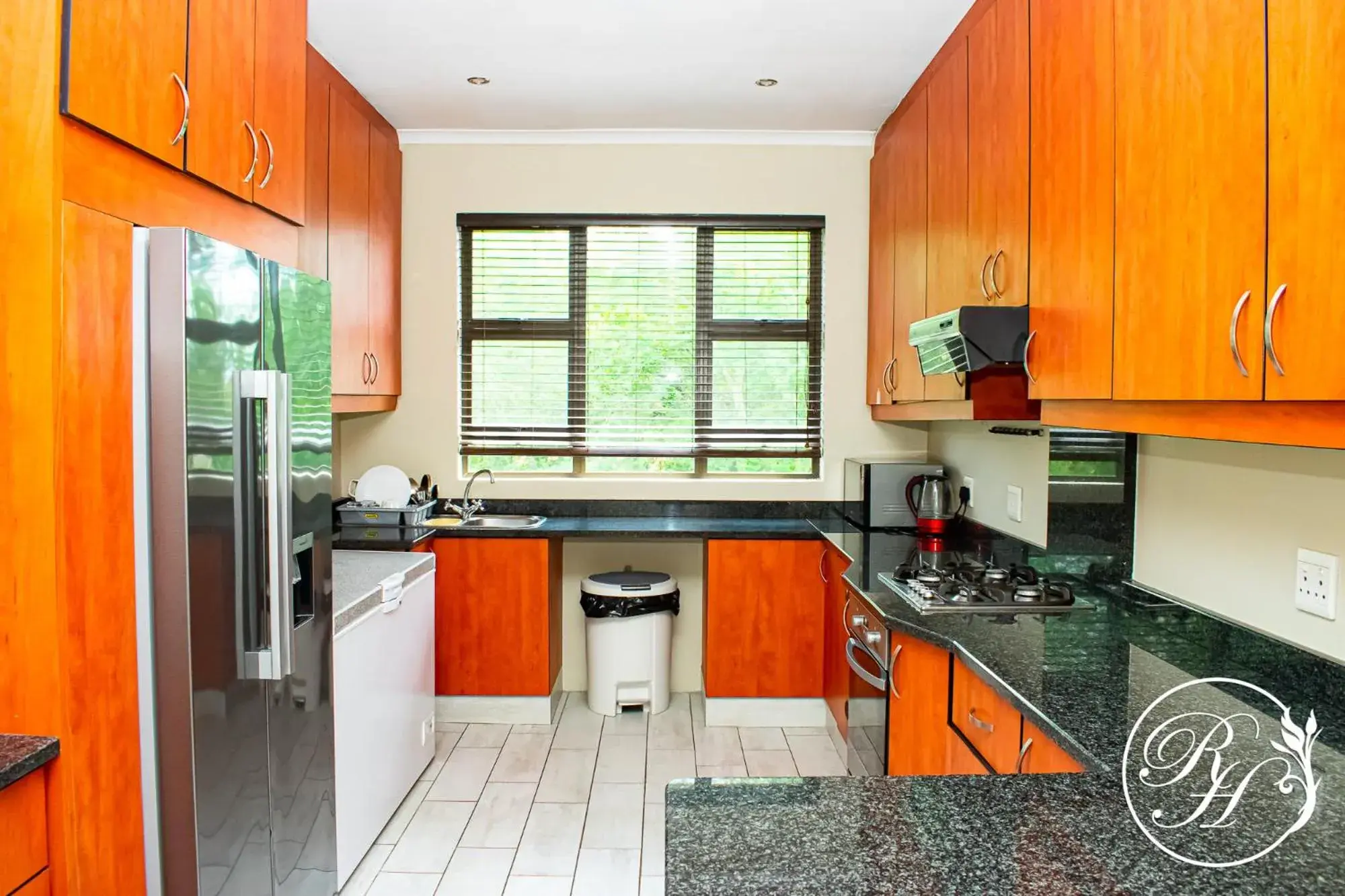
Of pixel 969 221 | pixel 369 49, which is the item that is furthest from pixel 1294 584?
pixel 369 49

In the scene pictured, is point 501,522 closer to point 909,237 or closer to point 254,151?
point 909,237

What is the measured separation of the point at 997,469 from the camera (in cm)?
325

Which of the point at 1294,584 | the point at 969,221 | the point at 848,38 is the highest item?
the point at 848,38

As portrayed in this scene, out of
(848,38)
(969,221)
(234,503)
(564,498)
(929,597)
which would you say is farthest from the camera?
(564,498)

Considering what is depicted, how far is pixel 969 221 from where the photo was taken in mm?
2543

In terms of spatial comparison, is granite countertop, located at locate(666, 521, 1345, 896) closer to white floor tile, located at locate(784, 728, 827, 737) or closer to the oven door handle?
the oven door handle

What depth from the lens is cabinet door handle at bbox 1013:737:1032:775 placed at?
1595 mm

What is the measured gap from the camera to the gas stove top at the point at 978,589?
2.25 meters

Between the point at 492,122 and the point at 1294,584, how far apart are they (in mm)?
3383

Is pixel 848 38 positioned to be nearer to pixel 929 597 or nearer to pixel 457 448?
pixel 929 597

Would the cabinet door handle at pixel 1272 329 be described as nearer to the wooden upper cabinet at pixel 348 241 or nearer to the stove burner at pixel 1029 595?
the stove burner at pixel 1029 595

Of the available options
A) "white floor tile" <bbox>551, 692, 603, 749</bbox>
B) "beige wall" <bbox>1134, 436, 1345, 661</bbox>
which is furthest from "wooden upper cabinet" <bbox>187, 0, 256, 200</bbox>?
"white floor tile" <bbox>551, 692, 603, 749</bbox>

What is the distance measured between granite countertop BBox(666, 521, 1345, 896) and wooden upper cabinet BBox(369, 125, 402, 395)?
2880 mm

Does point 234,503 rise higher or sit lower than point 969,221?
lower
